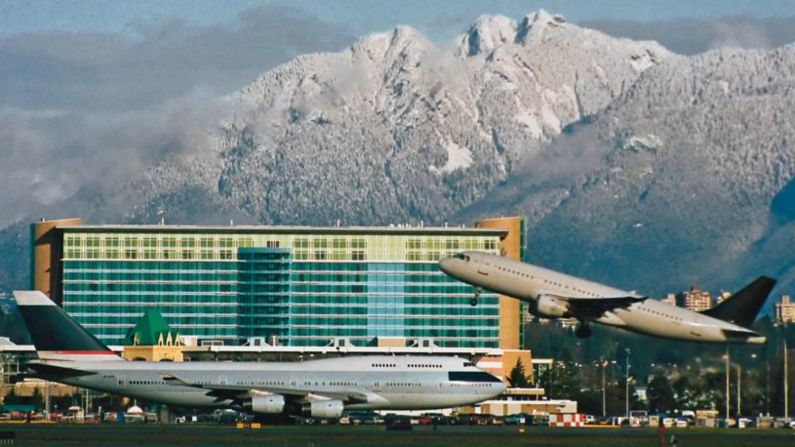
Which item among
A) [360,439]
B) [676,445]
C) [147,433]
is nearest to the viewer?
[676,445]

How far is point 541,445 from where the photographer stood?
173750 mm

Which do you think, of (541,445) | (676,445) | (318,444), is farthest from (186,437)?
(676,445)

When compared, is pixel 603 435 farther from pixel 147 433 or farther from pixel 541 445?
pixel 147 433

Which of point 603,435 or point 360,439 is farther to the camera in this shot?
point 603,435

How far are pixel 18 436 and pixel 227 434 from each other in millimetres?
19690

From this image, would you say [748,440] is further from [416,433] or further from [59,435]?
[59,435]

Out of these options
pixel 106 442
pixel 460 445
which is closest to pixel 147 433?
pixel 106 442

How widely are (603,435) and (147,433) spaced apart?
43200mm

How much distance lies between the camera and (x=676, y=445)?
167750 millimetres

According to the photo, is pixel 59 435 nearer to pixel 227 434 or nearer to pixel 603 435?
pixel 227 434

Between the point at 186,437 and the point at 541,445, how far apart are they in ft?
106

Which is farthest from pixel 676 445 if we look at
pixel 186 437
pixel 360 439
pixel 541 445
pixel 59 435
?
pixel 59 435

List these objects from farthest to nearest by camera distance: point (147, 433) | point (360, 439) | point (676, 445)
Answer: point (147, 433)
point (360, 439)
point (676, 445)

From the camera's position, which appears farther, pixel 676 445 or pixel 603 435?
pixel 603 435
